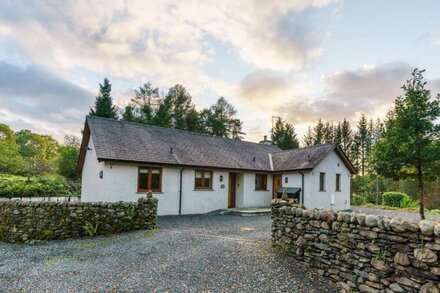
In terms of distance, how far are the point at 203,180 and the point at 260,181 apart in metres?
5.19

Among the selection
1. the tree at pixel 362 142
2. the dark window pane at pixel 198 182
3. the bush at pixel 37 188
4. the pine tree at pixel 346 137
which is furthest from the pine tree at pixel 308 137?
the bush at pixel 37 188

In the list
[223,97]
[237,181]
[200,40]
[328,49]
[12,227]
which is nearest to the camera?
[12,227]

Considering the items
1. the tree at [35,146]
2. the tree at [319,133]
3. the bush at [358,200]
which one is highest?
the tree at [319,133]

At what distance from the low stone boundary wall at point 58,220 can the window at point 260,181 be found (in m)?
11.6

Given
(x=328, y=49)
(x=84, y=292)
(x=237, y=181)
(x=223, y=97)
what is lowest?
(x=84, y=292)

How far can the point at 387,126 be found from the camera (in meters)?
12.9

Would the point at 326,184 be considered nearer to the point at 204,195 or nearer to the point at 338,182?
the point at 338,182

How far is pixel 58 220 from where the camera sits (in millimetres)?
10086

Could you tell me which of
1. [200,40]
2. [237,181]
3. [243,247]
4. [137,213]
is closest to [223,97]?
[237,181]

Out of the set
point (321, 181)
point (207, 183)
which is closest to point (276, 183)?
point (321, 181)

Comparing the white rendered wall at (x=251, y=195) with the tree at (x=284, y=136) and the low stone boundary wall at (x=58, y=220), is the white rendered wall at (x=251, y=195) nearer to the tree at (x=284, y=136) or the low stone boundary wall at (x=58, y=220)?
the low stone boundary wall at (x=58, y=220)

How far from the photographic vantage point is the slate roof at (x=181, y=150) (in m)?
15.4

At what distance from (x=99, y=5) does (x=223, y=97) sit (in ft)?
121

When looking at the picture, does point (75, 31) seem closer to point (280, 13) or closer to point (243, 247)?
point (280, 13)
